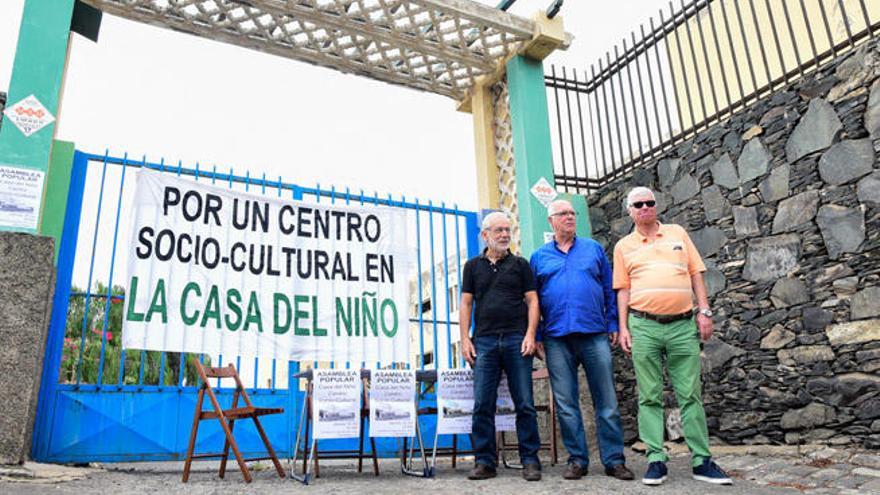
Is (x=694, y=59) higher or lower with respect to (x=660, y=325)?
higher

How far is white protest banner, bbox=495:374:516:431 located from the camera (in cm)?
454

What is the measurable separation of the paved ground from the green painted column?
2032 millimetres

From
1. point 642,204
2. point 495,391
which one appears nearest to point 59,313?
point 495,391

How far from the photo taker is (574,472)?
384cm

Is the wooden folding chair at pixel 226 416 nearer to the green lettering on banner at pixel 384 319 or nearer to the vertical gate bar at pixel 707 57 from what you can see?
the green lettering on banner at pixel 384 319

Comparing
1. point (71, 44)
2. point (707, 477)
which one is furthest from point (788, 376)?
point (71, 44)

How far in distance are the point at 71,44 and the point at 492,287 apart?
466cm

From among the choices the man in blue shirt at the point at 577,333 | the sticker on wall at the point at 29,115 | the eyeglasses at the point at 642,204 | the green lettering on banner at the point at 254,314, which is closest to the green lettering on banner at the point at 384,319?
the green lettering on banner at the point at 254,314

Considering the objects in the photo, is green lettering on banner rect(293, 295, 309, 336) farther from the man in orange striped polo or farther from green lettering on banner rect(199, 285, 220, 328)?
the man in orange striped polo

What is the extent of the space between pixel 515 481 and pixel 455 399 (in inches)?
32.7

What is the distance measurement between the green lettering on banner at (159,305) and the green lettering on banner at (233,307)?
18.0 inches

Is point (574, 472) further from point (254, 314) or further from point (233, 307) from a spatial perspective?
point (233, 307)

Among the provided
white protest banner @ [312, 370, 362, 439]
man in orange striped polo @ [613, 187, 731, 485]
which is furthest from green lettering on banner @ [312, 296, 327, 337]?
man in orange striped polo @ [613, 187, 731, 485]

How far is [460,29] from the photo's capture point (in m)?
6.78
